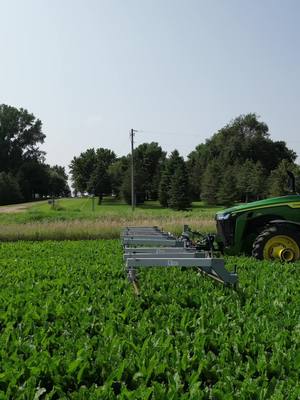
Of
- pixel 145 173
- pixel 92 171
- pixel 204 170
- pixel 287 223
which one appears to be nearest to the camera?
pixel 287 223

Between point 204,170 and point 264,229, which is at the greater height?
point 204,170

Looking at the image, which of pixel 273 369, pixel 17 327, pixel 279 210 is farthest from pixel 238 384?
pixel 279 210

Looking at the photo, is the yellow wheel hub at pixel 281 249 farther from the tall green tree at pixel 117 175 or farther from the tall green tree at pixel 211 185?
the tall green tree at pixel 117 175

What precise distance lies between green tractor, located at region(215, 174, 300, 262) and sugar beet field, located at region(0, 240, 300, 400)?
255cm

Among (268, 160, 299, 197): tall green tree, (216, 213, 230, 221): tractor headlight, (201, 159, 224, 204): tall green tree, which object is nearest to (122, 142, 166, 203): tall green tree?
(201, 159, 224, 204): tall green tree

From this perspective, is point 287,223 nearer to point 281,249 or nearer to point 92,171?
point 281,249

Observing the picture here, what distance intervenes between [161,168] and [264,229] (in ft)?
239

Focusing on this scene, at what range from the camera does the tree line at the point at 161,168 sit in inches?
2739

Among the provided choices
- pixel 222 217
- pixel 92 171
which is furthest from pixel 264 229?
pixel 92 171

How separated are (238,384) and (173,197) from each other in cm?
6125

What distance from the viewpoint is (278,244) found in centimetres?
970

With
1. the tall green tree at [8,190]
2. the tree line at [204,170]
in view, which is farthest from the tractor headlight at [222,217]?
the tall green tree at [8,190]

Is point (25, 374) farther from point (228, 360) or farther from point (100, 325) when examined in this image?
point (228, 360)

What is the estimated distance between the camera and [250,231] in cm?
1055
